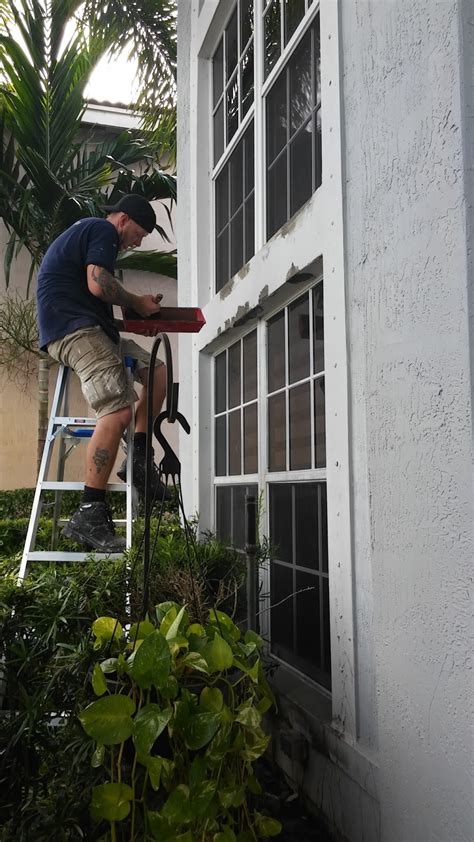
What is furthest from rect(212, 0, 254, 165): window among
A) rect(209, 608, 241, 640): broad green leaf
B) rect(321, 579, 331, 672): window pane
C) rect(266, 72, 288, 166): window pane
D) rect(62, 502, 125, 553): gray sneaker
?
rect(209, 608, 241, 640): broad green leaf

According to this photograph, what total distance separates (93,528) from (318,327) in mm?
1484

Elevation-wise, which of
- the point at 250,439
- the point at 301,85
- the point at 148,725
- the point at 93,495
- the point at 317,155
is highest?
the point at 301,85

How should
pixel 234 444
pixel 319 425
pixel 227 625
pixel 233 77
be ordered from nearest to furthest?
pixel 227 625, pixel 319 425, pixel 234 444, pixel 233 77

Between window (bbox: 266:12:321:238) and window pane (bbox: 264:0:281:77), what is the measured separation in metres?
0.16

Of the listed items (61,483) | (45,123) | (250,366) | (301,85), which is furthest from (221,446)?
(45,123)

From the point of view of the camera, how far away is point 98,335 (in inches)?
145

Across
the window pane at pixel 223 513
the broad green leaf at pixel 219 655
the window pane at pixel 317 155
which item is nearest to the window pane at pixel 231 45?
the window pane at pixel 317 155

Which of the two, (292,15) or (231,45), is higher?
(231,45)

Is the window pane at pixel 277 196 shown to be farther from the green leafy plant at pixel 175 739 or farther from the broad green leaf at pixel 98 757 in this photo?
the broad green leaf at pixel 98 757

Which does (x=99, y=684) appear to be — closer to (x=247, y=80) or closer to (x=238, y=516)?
(x=238, y=516)

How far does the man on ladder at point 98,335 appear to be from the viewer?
346 cm

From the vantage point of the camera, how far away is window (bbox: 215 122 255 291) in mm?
3941

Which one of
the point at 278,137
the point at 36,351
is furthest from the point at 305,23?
the point at 36,351

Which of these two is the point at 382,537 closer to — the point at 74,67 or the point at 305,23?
the point at 305,23
